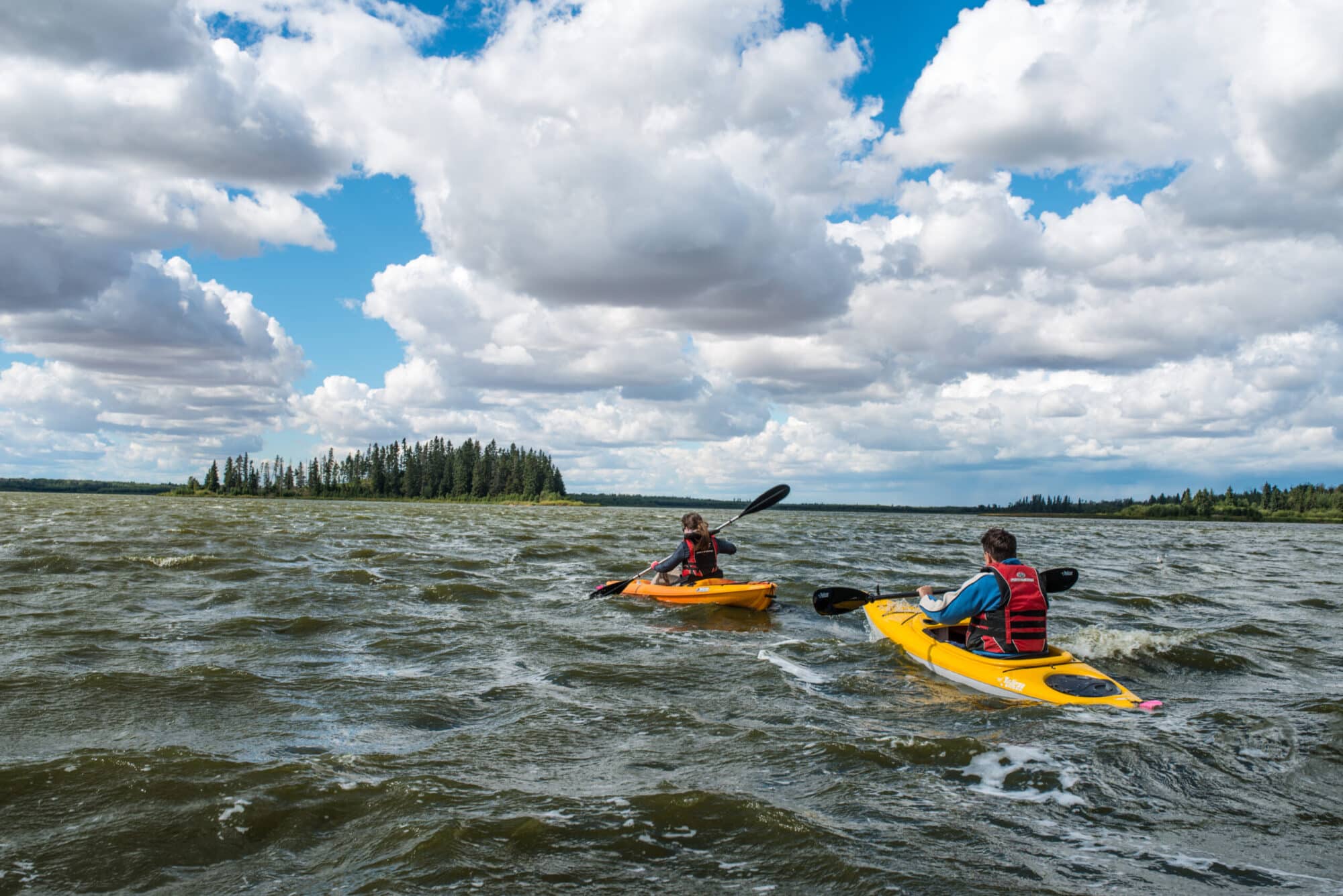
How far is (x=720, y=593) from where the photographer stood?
54.5 ft

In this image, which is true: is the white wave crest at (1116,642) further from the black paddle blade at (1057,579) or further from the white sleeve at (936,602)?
the white sleeve at (936,602)

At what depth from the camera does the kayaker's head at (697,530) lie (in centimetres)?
1741

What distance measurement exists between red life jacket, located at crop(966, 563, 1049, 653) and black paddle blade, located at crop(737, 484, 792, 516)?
420 inches

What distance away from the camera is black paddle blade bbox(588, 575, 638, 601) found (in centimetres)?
1830

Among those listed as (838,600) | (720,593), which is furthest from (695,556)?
(838,600)

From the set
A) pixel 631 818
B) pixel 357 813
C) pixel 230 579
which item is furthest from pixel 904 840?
pixel 230 579

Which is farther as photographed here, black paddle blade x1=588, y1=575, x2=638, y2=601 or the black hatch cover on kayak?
black paddle blade x1=588, y1=575, x2=638, y2=601

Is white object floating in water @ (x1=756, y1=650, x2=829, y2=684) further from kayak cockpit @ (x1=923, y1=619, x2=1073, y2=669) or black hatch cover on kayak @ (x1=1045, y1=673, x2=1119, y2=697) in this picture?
black hatch cover on kayak @ (x1=1045, y1=673, x2=1119, y2=697)

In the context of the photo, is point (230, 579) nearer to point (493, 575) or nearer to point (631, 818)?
point (493, 575)

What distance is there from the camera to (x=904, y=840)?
5.50 m

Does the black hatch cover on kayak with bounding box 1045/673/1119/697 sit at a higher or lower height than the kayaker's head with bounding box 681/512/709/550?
lower

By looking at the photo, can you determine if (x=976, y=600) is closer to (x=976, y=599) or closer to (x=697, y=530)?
(x=976, y=599)

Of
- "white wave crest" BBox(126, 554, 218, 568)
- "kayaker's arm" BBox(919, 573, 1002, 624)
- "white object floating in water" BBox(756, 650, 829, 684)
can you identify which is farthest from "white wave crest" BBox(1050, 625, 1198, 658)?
"white wave crest" BBox(126, 554, 218, 568)

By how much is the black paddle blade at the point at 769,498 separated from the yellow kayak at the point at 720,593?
3.83m
